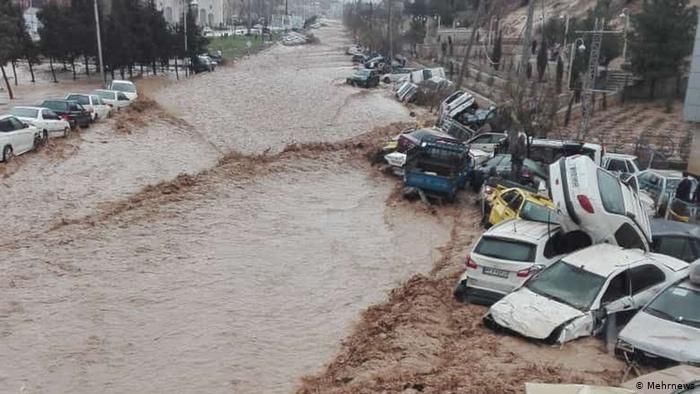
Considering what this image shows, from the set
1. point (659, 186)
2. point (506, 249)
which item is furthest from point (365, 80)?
point (506, 249)

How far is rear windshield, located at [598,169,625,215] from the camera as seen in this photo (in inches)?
445

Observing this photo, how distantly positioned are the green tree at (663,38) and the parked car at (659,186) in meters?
Answer: 22.7

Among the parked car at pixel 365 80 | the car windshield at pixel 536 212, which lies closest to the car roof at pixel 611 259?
the car windshield at pixel 536 212

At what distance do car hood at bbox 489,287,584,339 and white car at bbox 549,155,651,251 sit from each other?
77.8 inches

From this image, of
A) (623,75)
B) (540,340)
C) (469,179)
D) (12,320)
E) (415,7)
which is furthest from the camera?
(415,7)

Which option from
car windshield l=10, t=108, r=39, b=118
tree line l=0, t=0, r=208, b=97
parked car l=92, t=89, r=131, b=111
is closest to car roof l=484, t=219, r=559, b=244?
car windshield l=10, t=108, r=39, b=118

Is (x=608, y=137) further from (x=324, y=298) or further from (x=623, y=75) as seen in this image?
(x=324, y=298)

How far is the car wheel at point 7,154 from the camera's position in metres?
21.3

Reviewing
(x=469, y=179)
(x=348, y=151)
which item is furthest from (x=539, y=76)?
(x=469, y=179)

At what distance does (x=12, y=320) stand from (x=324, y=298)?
5.51 m

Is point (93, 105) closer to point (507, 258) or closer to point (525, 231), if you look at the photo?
point (525, 231)

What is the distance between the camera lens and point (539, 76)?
151ft

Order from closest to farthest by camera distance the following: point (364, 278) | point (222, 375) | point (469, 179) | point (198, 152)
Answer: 1. point (222, 375)
2. point (364, 278)
3. point (469, 179)
4. point (198, 152)

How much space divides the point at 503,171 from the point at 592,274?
10777 millimetres
